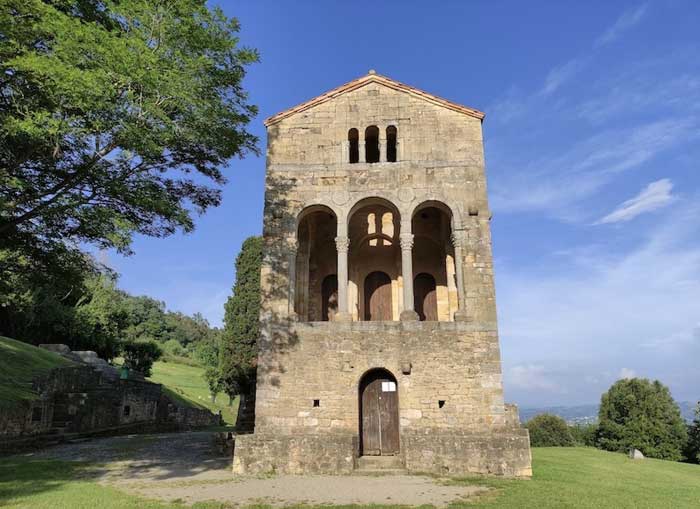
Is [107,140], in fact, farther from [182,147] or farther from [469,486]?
[469,486]

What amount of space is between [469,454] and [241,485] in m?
5.42

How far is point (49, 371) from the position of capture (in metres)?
21.0

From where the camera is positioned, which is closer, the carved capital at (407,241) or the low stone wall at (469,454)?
the low stone wall at (469,454)

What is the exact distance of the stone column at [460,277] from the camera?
13.9 m

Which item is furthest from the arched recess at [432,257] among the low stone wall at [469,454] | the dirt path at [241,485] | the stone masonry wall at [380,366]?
the dirt path at [241,485]

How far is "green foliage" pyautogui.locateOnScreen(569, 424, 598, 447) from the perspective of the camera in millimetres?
40219

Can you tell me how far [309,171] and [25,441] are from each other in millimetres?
13226

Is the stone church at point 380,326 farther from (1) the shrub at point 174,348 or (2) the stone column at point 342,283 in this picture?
(1) the shrub at point 174,348

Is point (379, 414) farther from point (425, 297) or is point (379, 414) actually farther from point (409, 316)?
point (425, 297)

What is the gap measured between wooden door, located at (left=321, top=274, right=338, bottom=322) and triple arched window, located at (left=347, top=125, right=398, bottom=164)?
4886 mm

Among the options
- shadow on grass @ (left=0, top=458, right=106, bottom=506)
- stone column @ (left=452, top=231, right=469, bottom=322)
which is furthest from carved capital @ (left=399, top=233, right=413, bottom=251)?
shadow on grass @ (left=0, top=458, right=106, bottom=506)

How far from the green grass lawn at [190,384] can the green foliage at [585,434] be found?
2963cm

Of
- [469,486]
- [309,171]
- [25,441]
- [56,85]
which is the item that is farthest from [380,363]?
[25,441]

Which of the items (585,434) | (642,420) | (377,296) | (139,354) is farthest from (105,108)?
(585,434)
